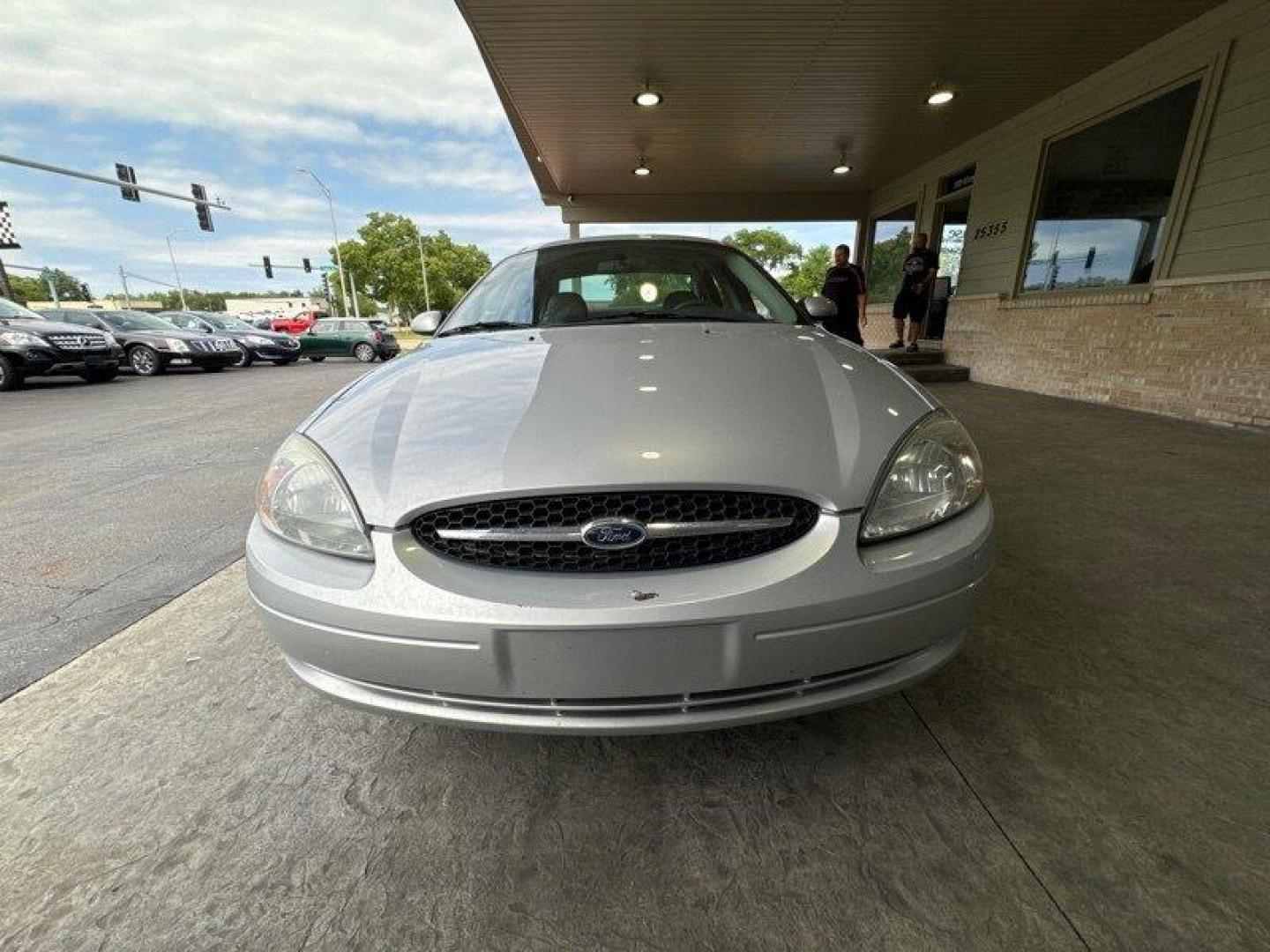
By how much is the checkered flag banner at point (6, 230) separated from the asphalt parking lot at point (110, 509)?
2054 cm

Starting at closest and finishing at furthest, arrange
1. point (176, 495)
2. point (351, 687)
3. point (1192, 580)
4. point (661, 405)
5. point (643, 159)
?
point (351, 687) < point (661, 405) < point (1192, 580) < point (176, 495) < point (643, 159)

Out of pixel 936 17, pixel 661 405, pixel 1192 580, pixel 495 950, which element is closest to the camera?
pixel 495 950

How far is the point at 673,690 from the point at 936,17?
613cm

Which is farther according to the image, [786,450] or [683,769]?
[683,769]

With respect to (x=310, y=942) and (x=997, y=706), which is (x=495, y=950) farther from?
(x=997, y=706)

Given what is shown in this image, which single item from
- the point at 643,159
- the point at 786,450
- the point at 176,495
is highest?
the point at 643,159

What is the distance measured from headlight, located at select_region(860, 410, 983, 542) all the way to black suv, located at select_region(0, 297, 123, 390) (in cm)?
1217

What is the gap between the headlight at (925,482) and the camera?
3.70 feet

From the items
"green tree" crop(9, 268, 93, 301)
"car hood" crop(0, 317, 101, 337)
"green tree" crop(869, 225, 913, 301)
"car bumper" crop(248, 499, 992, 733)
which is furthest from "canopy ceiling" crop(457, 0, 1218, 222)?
"green tree" crop(9, 268, 93, 301)

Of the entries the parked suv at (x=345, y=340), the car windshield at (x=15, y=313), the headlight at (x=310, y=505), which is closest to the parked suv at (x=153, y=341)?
the car windshield at (x=15, y=313)

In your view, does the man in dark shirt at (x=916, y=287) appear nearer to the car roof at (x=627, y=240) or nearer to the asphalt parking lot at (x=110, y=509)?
the car roof at (x=627, y=240)

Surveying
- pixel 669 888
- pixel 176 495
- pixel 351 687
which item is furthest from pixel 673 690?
pixel 176 495

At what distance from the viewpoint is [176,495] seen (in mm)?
3404

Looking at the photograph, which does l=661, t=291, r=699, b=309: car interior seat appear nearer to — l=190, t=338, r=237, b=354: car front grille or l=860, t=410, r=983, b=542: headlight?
l=860, t=410, r=983, b=542: headlight
